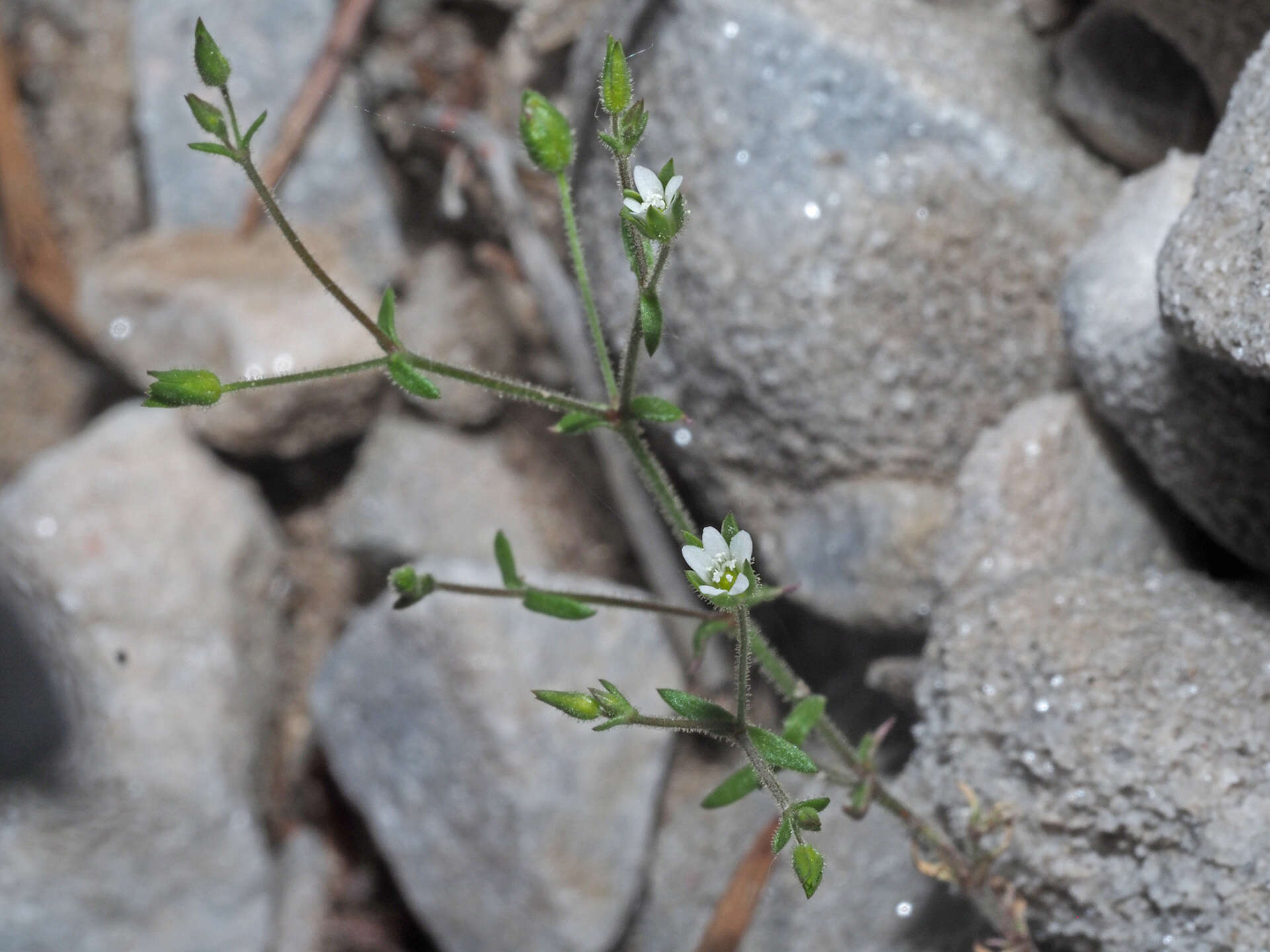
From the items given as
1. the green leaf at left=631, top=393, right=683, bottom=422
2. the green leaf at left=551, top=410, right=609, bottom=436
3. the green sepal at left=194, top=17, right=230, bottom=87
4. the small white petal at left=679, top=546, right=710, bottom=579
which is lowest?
the green leaf at left=551, top=410, right=609, bottom=436

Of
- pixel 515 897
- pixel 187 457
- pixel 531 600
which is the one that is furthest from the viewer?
pixel 187 457

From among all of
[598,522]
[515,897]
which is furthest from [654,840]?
[598,522]

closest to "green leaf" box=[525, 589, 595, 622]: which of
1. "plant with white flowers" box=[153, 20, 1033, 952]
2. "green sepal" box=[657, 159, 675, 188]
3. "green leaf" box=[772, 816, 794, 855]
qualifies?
"plant with white flowers" box=[153, 20, 1033, 952]

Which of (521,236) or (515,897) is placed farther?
(521,236)

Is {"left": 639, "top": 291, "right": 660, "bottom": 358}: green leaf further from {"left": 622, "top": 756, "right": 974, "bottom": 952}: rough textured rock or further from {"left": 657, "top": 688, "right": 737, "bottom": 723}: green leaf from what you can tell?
{"left": 622, "top": 756, "right": 974, "bottom": 952}: rough textured rock

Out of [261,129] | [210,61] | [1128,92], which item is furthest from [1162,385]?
[261,129]

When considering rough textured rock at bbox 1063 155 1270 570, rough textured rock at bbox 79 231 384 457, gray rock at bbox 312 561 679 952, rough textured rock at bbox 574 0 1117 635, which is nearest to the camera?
rough textured rock at bbox 1063 155 1270 570

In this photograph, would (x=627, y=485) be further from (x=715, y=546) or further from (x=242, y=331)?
(x=715, y=546)

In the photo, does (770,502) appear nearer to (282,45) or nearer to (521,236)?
(521,236)
